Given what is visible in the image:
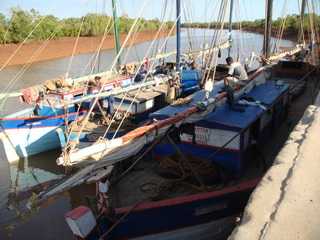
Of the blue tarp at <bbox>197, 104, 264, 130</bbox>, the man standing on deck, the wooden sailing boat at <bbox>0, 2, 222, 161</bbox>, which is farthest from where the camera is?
the wooden sailing boat at <bbox>0, 2, 222, 161</bbox>

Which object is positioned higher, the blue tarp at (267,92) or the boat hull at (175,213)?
the blue tarp at (267,92)

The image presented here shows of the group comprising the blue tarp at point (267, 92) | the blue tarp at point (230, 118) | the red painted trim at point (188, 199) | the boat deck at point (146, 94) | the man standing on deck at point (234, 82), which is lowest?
the red painted trim at point (188, 199)

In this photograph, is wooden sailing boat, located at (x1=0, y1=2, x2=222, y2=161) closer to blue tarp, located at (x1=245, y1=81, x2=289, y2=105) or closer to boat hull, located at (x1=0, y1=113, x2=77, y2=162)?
boat hull, located at (x1=0, y1=113, x2=77, y2=162)

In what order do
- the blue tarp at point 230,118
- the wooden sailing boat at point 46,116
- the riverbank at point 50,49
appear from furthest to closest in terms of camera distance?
the riverbank at point 50,49 → the wooden sailing boat at point 46,116 → the blue tarp at point 230,118

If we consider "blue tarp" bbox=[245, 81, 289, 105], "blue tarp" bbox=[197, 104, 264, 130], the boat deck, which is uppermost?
"blue tarp" bbox=[245, 81, 289, 105]

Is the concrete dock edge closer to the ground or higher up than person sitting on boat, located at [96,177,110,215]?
higher up

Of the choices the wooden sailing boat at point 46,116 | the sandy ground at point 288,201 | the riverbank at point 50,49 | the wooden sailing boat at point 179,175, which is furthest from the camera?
the riverbank at point 50,49

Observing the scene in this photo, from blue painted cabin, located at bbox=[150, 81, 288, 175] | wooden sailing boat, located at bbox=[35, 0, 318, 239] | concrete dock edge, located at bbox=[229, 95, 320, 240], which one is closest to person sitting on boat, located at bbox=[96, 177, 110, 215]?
wooden sailing boat, located at bbox=[35, 0, 318, 239]

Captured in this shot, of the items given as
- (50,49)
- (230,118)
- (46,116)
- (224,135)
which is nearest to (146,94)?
(46,116)

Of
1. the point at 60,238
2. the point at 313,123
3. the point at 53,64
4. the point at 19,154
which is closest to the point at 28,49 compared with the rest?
the point at 53,64

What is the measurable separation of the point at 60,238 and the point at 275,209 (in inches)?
270

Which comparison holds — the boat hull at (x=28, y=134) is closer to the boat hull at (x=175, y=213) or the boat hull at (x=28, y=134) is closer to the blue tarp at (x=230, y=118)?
the blue tarp at (x=230, y=118)

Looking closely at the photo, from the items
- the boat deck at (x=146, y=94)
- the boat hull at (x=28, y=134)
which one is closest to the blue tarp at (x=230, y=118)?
the boat deck at (x=146, y=94)

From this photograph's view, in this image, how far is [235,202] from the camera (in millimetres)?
6809
